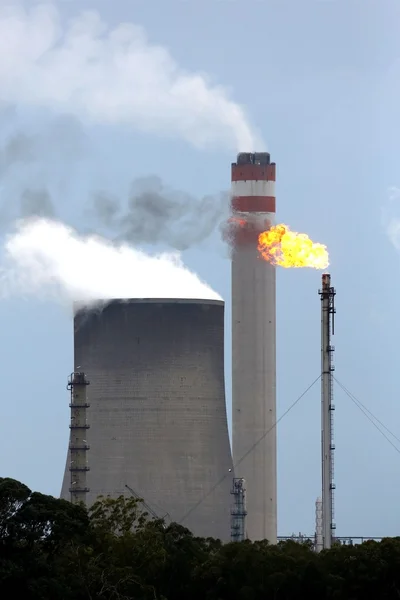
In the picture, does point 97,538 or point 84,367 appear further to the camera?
point 84,367

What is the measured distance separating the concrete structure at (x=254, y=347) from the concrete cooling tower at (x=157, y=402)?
644cm

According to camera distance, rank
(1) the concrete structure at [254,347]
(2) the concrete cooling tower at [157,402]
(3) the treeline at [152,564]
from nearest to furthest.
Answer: (3) the treeline at [152,564]
(2) the concrete cooling tower at [157,402]
(1) the concrete structure at [254,347]

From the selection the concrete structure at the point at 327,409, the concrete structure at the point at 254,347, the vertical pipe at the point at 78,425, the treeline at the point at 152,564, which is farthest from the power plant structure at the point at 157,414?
the treeline at the point at 152,564

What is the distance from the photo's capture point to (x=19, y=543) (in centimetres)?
4109

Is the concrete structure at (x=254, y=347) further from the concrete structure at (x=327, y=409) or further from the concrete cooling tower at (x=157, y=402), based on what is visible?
the concrete structure at (x=327, y=409)

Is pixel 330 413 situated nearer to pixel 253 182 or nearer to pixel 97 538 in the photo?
pixel 97 538

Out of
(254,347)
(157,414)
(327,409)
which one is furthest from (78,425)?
(327,409)

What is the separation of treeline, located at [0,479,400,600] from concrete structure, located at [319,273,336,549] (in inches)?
274

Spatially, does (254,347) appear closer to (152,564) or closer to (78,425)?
(78,425)

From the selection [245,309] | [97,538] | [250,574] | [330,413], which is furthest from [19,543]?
[245,309]

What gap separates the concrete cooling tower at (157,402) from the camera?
7000 centimetres

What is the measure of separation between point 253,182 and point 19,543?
38.2m

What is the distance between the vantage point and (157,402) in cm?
7050

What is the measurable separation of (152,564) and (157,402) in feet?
86.8
